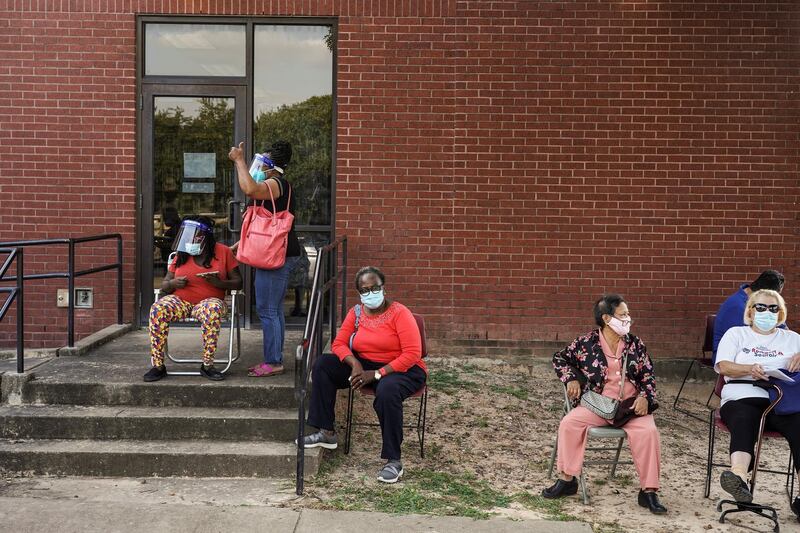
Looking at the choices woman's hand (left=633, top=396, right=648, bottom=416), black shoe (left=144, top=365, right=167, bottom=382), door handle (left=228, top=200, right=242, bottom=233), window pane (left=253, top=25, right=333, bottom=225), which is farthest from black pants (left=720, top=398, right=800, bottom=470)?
door handle (left=228, top=200, right=242, bottom=233)

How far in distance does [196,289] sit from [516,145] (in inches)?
131

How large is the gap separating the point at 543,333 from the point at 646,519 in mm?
3285

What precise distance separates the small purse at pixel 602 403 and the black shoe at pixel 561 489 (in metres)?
→ 0.44

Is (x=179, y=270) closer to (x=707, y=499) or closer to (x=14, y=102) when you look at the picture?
(x=14, y=102)

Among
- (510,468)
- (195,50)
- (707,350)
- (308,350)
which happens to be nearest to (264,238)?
(308,350)

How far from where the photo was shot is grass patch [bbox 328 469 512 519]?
5016mm

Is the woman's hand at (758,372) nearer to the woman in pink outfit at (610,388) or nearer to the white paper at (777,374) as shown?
the white paper at (777,374)

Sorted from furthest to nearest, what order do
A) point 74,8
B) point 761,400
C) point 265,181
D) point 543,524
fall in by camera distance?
point 74,8, point 265,181, point 761,400, point 543,524

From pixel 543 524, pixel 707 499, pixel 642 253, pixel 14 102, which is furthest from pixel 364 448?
pixel 14 102

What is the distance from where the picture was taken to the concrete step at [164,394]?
6004mm

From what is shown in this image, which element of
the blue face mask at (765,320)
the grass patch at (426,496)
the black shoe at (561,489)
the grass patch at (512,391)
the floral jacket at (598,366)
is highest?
the blue face mask at (765,320)

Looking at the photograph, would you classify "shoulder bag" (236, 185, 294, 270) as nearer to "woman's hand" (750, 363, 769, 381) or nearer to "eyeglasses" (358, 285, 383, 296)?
"eyeglasses" (358, 285, 383, 296)

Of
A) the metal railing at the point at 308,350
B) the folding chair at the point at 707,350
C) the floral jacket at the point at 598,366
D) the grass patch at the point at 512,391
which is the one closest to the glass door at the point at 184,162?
the metal railing at the point at 308,350

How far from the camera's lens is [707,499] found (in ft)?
17.7
